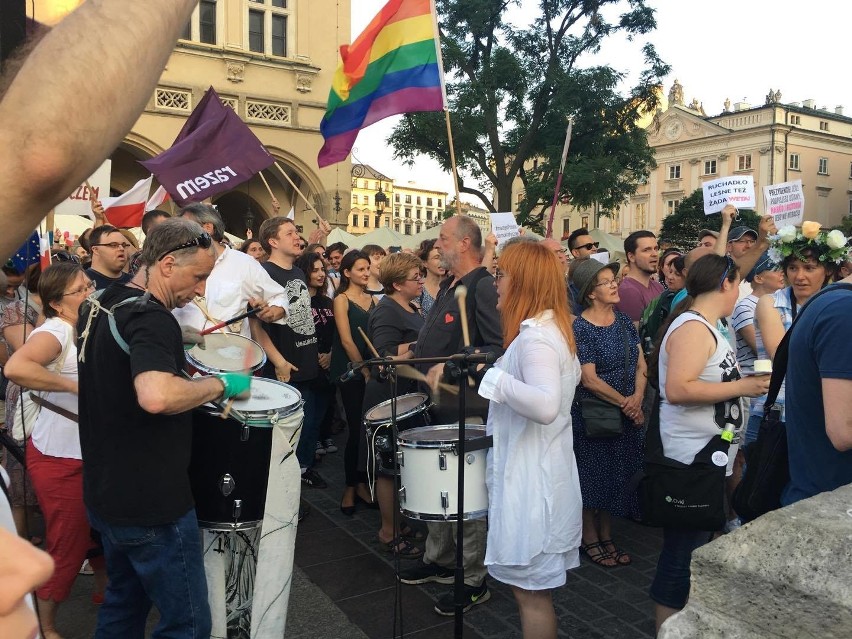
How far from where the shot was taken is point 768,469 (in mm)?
2928

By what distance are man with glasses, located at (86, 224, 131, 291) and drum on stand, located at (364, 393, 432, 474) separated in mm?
2478

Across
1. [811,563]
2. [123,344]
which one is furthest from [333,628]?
[811,563]

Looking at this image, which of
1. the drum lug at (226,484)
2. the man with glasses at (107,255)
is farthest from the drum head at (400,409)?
the man with glasses at (107,255)

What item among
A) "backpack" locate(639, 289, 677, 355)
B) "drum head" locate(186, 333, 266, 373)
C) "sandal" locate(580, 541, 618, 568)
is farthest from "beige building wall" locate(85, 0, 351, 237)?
"drum head" locate(186, 333, 266, 373)

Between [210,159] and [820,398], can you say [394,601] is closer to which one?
[820,398]

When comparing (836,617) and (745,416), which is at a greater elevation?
(836,617)

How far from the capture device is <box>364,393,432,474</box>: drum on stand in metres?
4.59

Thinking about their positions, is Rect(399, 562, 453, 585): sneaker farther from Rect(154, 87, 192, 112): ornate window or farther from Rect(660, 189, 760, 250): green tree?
Rect(660, 189, 760, 250): green tree

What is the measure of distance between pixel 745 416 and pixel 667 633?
15.7ft

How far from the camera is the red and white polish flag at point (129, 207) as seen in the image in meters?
10.4

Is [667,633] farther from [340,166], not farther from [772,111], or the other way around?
[772,111]

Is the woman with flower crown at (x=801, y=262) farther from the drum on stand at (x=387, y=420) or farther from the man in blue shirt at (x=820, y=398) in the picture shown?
the drum on stand at (x=387, y=420)

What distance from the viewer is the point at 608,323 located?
5465mm

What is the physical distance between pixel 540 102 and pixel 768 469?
73.5 ft
